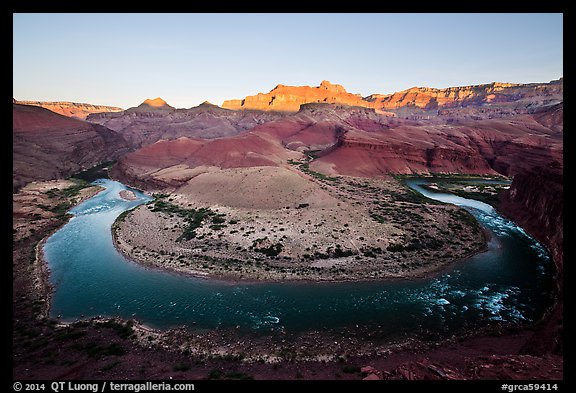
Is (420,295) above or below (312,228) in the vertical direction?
below

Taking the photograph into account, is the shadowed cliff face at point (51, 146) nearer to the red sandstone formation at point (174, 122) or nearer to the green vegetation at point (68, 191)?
the green vegetation at point (68, 191)

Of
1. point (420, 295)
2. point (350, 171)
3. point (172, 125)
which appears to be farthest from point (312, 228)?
point (172, 125)

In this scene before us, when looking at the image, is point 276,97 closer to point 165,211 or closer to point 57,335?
point 165,211

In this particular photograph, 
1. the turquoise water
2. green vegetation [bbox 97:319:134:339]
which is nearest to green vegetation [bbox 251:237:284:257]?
the turquoise water

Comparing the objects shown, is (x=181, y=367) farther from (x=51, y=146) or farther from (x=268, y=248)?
(x=51, y=146)

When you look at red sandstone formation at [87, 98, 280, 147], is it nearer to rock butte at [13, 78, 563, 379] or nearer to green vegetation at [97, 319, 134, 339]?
rock butte at [13, 78, 563, 379]

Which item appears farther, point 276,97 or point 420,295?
point 276,97

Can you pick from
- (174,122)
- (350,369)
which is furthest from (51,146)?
(350,369)
